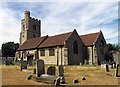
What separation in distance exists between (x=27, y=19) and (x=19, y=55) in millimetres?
18923

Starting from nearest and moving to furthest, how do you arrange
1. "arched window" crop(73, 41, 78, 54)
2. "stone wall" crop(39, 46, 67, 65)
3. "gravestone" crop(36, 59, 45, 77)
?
"gravestone" crop(36, 59, 45, 77)
"stone wall" crop(39, 46, 67, 65)
"arched window" crop(73, 41, 78, 54)

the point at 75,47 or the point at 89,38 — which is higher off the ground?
the point at 89,38

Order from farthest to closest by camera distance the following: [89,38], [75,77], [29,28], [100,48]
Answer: [29,28] → [89,38] → [100,48] → [75,77]

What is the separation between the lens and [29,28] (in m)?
67.4

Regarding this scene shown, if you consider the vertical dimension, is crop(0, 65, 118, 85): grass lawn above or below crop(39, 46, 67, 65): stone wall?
below

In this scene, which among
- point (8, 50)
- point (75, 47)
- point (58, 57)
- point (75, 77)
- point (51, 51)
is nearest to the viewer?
point (75, 77)

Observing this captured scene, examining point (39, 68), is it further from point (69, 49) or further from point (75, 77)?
point (69, 49)

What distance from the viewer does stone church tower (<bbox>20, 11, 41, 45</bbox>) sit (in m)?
67.0

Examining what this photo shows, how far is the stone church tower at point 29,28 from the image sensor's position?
67.0 metres

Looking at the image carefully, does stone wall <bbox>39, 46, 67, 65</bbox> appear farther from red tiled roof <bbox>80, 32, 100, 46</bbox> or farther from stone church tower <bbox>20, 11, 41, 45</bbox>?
stone church tower <bbox>20, 11, 41, 45</bbox>

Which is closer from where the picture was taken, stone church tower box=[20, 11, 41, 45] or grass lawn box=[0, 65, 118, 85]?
grass lawn box=[0, 65, 118, 85]

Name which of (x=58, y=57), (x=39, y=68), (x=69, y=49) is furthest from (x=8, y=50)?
(x=39, y=68)

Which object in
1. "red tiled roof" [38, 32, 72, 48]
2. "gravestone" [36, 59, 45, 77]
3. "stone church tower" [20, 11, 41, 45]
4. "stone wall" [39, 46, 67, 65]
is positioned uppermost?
"stone church tower" [20, 11, 41, 45]

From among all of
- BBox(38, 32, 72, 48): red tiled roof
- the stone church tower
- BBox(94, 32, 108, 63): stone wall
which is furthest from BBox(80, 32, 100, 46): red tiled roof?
the stone church tower
